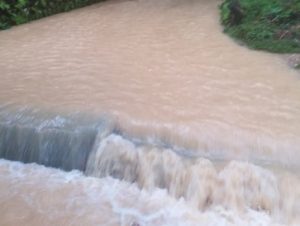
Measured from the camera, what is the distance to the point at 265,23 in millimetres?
8734

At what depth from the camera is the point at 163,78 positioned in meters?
7.12

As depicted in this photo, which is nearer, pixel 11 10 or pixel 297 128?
pixel 297 128

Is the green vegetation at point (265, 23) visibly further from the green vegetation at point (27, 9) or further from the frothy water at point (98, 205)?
the green vegetation at point (27, 9)

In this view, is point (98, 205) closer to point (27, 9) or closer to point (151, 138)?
point (151, 138)

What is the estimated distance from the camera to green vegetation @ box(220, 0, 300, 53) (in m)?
8.12

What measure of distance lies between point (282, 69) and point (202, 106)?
6.11 feet

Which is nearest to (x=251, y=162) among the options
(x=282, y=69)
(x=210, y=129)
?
(x=210, y=129)

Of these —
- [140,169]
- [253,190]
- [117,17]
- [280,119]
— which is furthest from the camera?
[117,17]

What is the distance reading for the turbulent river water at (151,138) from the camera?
4.91m

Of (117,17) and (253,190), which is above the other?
(253,190)

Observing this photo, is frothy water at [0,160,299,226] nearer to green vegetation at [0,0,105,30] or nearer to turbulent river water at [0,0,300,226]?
turbulent river water at [0,0,300,226]

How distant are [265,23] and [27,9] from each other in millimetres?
5566

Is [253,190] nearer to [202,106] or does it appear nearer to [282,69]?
[202,106]

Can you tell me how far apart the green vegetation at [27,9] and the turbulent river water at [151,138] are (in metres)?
2.83
